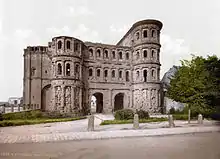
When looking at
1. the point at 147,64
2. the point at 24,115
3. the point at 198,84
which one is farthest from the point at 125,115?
the point at 24,115

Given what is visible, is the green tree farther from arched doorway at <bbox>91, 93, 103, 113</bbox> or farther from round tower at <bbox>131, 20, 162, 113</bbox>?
arched doorway at <bbox>91, 93, 103, 113</bbox>

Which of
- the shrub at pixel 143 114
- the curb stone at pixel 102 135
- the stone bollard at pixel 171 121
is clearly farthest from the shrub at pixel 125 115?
the stone bollard at pixel 171 121

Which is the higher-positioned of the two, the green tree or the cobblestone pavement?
the green tree

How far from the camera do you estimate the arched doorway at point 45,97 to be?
293 cm

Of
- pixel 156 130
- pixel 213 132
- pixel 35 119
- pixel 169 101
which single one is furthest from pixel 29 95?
pixel 213 132

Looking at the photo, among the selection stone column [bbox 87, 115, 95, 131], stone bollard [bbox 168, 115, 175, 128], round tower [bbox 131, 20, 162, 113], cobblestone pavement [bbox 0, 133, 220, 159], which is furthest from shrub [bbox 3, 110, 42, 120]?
stone bollard [bbox 168, 115, 175, 128]

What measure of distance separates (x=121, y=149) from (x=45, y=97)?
1455 mm

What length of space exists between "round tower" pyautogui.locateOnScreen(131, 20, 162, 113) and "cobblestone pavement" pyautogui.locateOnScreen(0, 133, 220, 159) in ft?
1.99

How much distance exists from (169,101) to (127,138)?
100 centimetres

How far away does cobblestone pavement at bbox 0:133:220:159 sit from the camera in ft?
7.55

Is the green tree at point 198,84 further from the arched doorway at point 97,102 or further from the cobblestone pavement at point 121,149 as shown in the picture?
the arched doorway at point 97,102

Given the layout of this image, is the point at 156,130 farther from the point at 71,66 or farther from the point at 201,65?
the point at 71,66

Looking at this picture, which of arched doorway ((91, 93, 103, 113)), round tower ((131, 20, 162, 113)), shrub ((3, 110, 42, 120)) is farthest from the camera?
arched doorway ((91, 93, 103, 113))

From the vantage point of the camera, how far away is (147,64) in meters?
3.40
